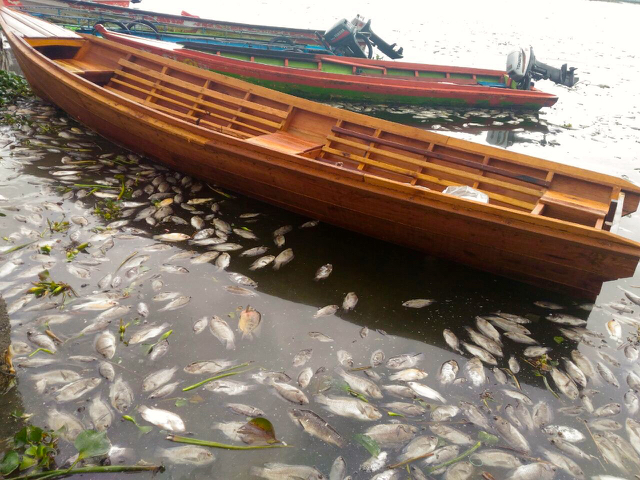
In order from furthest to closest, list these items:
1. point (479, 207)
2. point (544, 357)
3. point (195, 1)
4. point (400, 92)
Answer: point (195, 1)
point (400, 92)
point (479, 207)
point (544, 357)

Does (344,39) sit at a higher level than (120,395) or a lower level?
higher

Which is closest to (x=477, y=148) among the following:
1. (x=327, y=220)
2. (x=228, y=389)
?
(x=327, y=220)

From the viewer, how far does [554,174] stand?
503 centimetres

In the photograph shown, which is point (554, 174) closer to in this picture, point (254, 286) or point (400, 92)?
point (254, 286)

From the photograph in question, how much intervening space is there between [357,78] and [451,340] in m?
7.22

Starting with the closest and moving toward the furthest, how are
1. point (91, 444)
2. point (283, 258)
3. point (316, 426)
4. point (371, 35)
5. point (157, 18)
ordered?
1. point (91, 444)
2. point (316, 426)
3. point (283, 258)
4. point (371, 35)
5. point (157, 18)

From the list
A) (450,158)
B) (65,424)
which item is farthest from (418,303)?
(65,424)

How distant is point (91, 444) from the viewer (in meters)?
2.64

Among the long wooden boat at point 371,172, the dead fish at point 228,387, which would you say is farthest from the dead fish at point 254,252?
the dead fish at point 228,387

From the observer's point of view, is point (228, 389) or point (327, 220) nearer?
point (228, 389)

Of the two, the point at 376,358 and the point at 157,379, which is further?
the point at 376,358

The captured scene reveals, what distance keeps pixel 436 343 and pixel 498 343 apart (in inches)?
21.9

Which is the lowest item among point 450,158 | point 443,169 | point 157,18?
point 443,169

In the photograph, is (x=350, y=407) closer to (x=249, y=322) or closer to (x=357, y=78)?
(x=249, y=322)
